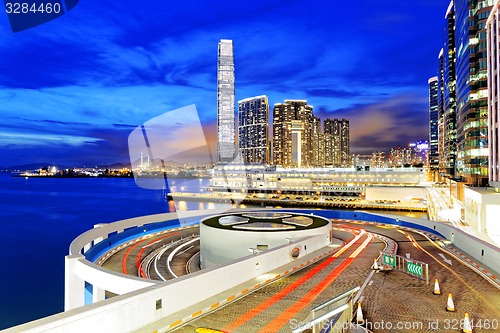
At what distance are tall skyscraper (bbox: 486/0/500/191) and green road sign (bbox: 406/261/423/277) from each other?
50260 mm

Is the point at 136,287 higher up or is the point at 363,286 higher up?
the point at 136,287

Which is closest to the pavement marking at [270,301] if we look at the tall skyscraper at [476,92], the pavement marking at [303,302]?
the pavement marking at [303,302]

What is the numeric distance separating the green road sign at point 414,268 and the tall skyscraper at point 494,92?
165ft

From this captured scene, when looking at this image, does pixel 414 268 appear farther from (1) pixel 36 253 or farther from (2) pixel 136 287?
(1) pixel 36 253

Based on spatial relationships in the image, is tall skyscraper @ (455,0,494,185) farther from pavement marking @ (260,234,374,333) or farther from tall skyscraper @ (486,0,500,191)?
pavement marking @ (260,234,374,333)

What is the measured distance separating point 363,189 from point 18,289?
98480 millimetres

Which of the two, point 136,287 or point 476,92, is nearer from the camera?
point 136,287

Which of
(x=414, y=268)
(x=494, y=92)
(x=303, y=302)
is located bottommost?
(x=303, y=302)

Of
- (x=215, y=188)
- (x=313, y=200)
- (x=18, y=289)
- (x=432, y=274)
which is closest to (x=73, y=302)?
(x=432, y=274)

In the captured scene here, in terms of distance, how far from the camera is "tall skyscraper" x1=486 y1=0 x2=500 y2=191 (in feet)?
184

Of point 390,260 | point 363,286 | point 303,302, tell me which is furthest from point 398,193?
point 303,302

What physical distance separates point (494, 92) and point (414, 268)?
57262mm

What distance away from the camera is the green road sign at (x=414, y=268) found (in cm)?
1401

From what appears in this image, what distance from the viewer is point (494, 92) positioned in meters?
58.1
